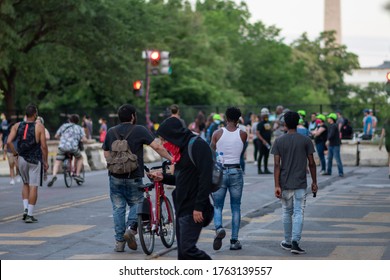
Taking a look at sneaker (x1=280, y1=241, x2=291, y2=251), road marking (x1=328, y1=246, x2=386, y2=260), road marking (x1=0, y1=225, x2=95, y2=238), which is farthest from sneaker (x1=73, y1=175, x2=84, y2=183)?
road marking (x1=328, y1=246, x2=386, y2=260)

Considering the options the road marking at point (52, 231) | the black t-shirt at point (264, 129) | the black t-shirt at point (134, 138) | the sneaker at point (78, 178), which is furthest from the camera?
the black t-shirt at point (264, 129)

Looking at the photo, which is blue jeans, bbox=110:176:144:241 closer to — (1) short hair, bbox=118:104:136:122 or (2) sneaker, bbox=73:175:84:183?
(1) short hair, bbox=118:104:136:122

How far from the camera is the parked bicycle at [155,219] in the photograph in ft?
38.2

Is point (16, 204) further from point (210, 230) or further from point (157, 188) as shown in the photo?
point (157, 188)

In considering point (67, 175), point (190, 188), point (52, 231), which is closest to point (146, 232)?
point (52, 231)

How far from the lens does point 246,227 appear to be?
14.8 m

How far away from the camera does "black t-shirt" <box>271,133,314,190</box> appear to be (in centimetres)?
1175

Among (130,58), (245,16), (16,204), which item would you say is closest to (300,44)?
(245,16)

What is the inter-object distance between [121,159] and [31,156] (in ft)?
13.6

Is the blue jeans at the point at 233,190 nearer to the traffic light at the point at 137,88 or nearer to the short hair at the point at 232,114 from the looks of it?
the short hair at the point at 232,114

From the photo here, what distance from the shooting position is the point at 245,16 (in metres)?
96.4

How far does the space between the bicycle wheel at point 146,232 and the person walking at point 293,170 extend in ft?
4.97

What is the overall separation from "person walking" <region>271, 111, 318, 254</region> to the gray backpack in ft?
5.43

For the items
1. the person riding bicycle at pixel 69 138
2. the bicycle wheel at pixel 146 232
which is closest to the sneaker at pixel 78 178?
the person riding bicycle at pixel 69 138
